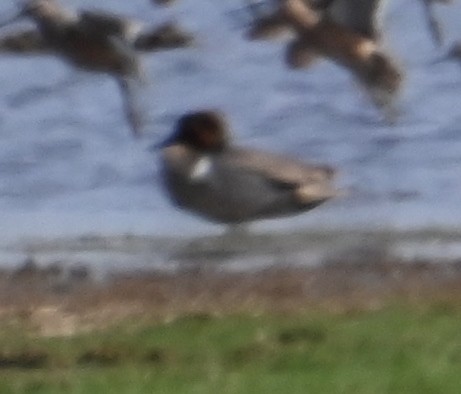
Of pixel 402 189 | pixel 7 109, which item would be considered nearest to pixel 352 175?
pixel 402 189

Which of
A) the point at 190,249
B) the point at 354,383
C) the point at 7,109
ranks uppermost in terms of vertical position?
the point at 354,383

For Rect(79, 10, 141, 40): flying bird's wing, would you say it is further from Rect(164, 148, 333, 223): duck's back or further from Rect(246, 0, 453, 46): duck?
Rect(164, 148, 333, 223): duck's back

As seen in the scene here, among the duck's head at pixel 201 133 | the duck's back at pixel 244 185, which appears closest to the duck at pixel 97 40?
the duck's head at pixel 201 133

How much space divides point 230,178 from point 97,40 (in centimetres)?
100

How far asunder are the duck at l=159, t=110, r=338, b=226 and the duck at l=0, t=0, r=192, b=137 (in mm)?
387

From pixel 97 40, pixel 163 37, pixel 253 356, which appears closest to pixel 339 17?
pixel 163 37

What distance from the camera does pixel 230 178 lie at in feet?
25.3

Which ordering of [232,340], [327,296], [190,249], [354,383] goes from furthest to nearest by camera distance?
[190,249] < [327,296] < [232,340] < [354,383]

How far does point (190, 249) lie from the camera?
7.87 metres

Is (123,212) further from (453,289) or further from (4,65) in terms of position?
(453,289)

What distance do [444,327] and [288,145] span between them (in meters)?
2.75

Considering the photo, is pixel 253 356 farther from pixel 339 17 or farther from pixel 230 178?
pixel 339 17

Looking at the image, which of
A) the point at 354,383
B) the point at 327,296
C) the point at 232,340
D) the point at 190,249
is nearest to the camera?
the point at 354,383

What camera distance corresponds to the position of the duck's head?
791cm
